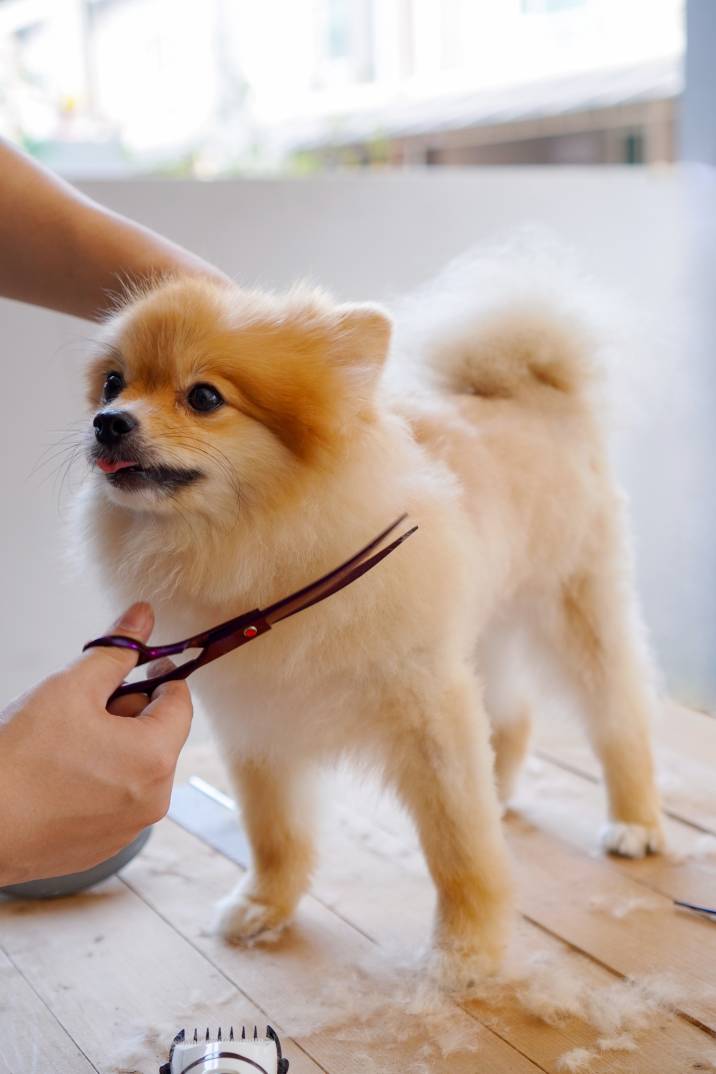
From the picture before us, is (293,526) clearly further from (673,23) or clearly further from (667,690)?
(673,23)

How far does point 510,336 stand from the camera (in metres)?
1.73

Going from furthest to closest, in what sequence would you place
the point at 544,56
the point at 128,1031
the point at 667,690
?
the point at 544,56, the point at 667,690, the point at 128,1031

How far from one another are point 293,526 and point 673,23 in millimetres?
7001

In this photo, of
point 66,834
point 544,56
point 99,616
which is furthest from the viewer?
point 544,56

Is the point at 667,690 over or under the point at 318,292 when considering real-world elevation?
under

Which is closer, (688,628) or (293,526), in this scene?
(293,526)

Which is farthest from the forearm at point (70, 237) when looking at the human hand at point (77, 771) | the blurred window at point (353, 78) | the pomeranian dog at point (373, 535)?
the blurred window at point (353, 78)

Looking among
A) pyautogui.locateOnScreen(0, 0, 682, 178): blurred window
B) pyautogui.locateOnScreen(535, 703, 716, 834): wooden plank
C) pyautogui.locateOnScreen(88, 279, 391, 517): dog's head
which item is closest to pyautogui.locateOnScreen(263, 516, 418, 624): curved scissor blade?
pyautogui.locateOnScreen(88, 279, 391, 517): dog's head

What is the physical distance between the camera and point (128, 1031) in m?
1.34

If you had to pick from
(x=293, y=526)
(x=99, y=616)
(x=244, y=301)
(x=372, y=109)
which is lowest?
(x=99, y=616)

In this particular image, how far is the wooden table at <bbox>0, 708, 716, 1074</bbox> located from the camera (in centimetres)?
129

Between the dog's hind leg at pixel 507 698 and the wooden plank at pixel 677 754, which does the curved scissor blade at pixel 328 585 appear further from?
the wooden plank at pixel 677 754

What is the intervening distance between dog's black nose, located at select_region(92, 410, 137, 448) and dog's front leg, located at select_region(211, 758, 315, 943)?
2.06ft

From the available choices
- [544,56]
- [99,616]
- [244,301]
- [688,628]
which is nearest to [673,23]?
[544,56]
